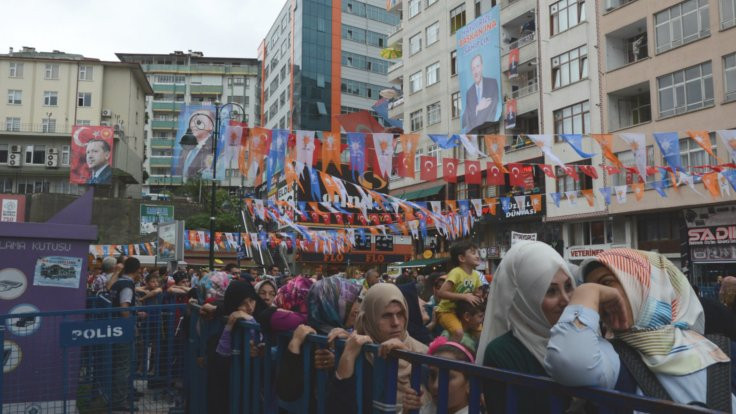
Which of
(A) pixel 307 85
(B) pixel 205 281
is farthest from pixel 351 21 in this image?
(B) pixel 205 281

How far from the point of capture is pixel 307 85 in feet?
209

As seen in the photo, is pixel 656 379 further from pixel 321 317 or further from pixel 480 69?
pixel 480 69

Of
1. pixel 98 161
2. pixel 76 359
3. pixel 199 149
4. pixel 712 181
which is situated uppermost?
pixel 98 161

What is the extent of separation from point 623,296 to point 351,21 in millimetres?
68694

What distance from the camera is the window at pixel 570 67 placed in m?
30.3

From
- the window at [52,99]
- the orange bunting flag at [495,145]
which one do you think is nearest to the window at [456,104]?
the orange bunting flag at [495,145]

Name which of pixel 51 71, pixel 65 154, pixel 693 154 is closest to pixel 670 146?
pixel 693 154

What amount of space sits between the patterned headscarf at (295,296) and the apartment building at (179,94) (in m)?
89.5

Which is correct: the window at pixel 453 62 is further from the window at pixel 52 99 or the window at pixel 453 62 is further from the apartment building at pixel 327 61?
the window at pixel 52 99

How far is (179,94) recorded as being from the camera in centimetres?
9356

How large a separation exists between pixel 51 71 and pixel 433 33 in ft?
142

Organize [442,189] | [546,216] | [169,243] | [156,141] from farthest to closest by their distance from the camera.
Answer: [156,141] → [442,189] → [546,216] → [169,243]

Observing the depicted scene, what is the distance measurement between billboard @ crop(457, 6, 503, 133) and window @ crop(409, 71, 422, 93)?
5.36 meters

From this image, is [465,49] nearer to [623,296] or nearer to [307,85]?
[307,85]
